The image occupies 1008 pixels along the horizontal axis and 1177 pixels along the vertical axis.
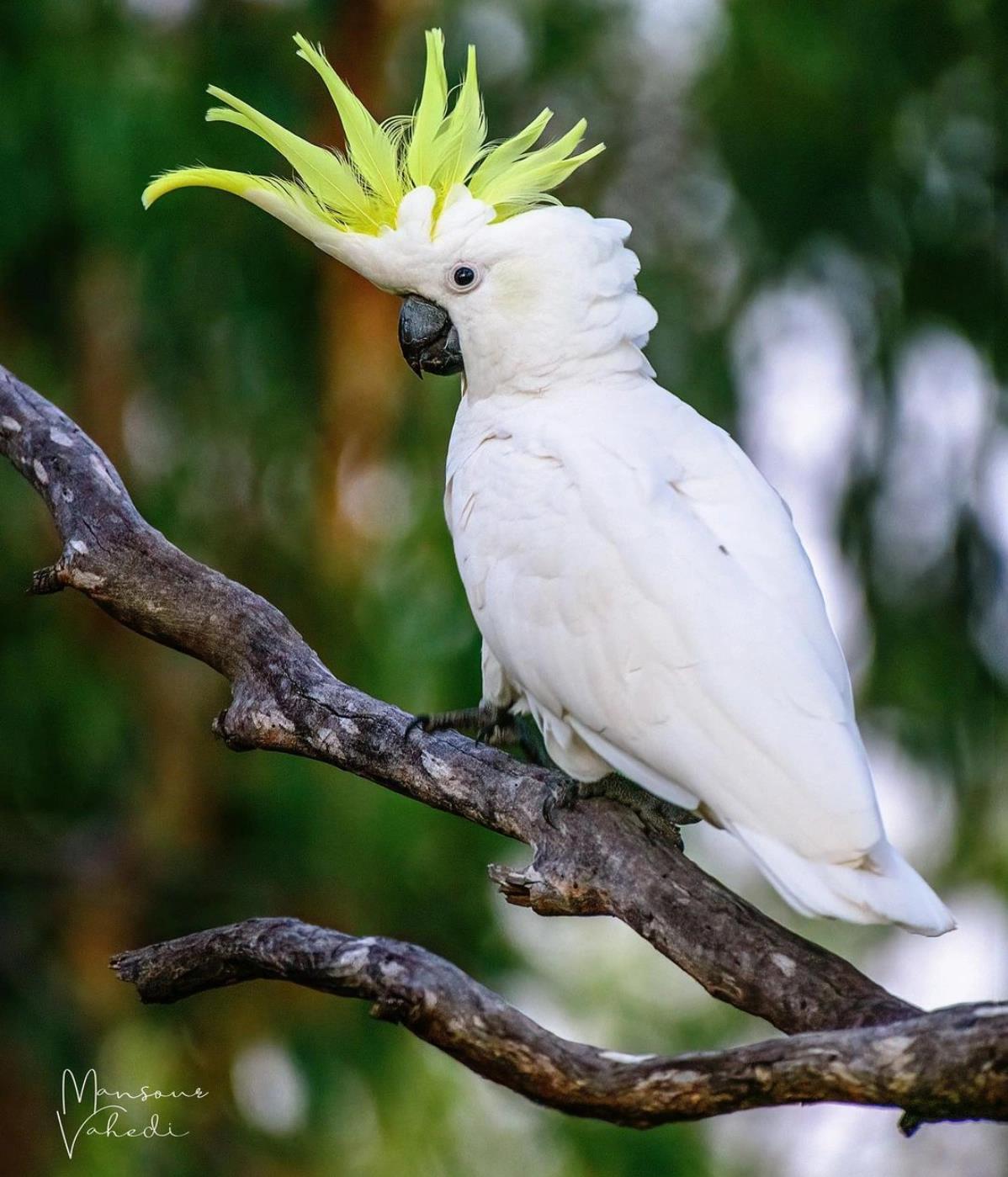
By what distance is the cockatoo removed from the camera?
1.81 meters

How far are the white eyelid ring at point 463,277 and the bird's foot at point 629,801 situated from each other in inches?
30.3

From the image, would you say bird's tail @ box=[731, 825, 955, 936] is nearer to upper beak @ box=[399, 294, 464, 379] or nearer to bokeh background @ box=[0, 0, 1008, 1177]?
upper beak @ box=[399, 294, 464, 379]

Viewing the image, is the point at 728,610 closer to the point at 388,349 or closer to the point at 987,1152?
the point at 388,349

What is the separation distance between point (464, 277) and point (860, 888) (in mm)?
1098

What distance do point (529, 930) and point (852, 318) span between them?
110 inches

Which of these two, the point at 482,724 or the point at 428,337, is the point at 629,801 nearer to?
the point at 482,724

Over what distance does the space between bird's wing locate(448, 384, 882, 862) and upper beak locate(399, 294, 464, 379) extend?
0.20 metres

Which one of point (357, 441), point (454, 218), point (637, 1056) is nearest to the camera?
point (637, 1056)

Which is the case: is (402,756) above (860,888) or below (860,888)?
above

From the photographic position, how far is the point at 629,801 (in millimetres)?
2102
